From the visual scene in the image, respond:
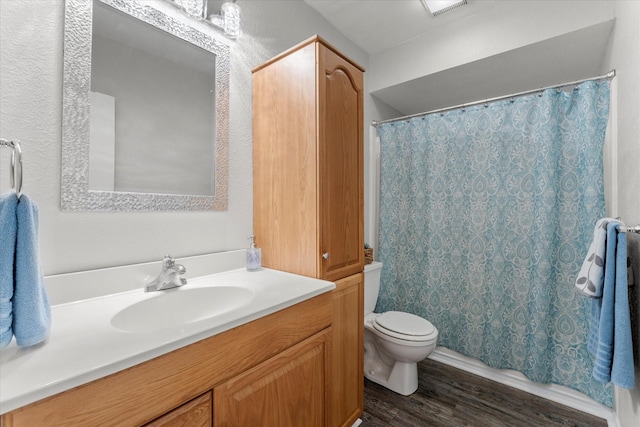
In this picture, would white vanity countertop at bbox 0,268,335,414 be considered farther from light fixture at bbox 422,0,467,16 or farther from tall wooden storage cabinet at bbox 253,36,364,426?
light fixture at bbox 422,0,467,16

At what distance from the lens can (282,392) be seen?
98cm

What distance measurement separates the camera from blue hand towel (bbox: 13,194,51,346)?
617 mm

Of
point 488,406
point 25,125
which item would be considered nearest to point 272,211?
point 25,125

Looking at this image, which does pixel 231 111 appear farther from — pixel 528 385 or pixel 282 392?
pixel 528 385

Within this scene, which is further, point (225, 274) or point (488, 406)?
point (488, 406)

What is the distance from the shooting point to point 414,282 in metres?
2.27

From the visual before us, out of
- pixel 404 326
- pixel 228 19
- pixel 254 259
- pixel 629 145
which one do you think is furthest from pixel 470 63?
pixel 254 259

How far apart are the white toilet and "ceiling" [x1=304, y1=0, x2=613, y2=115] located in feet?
5.37

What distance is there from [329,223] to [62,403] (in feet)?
3.32

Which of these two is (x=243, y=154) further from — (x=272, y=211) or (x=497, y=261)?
(x=497, y=261)

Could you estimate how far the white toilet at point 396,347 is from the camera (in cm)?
168

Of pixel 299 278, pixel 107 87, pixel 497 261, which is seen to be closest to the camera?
pixel 107 87

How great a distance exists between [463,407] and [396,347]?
515 millimetres

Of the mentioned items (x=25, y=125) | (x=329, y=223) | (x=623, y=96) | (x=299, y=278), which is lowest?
(x=299, y=278)
